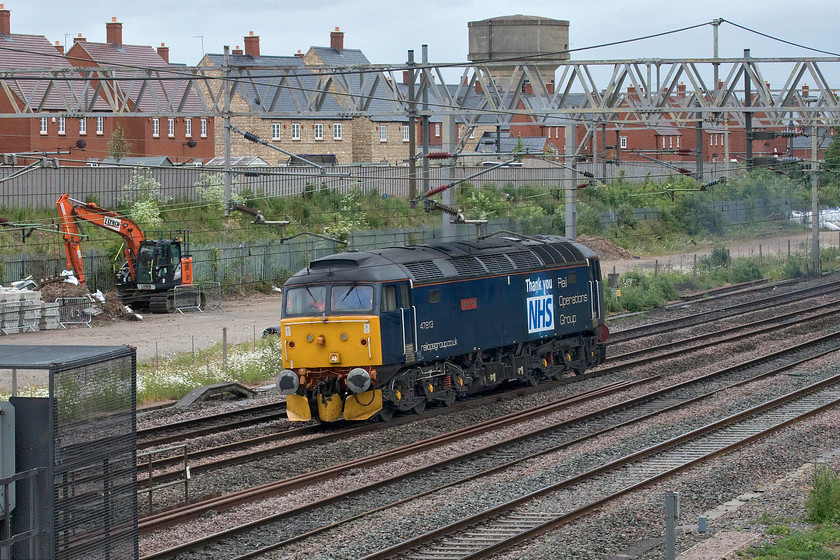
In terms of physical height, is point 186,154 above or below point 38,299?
above

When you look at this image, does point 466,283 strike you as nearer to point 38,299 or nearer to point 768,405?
point 768,405

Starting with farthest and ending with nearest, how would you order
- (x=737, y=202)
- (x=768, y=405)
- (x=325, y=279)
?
(x=737, y=202) → (x=768, y=405) → (x=325, y=279)

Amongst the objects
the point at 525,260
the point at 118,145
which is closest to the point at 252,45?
the point at 118,145

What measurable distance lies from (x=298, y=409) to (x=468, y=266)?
14.7 feet

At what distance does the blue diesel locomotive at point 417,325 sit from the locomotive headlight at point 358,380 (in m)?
0.02

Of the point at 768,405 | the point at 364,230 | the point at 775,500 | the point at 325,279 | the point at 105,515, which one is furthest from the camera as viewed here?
the point at 364,230

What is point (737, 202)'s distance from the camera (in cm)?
6462

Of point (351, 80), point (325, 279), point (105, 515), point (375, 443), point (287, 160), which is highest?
point (351, 80)

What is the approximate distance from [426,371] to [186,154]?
164 feet

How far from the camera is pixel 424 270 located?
20.0m

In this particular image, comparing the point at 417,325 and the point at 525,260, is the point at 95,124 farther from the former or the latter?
the point at 417,325

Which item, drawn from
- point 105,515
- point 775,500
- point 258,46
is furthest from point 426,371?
point 258,46

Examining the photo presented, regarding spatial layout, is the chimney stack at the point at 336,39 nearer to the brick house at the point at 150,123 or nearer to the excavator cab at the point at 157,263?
the brick house at the point at 150,123

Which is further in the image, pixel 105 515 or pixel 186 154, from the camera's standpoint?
pixel 186 154
